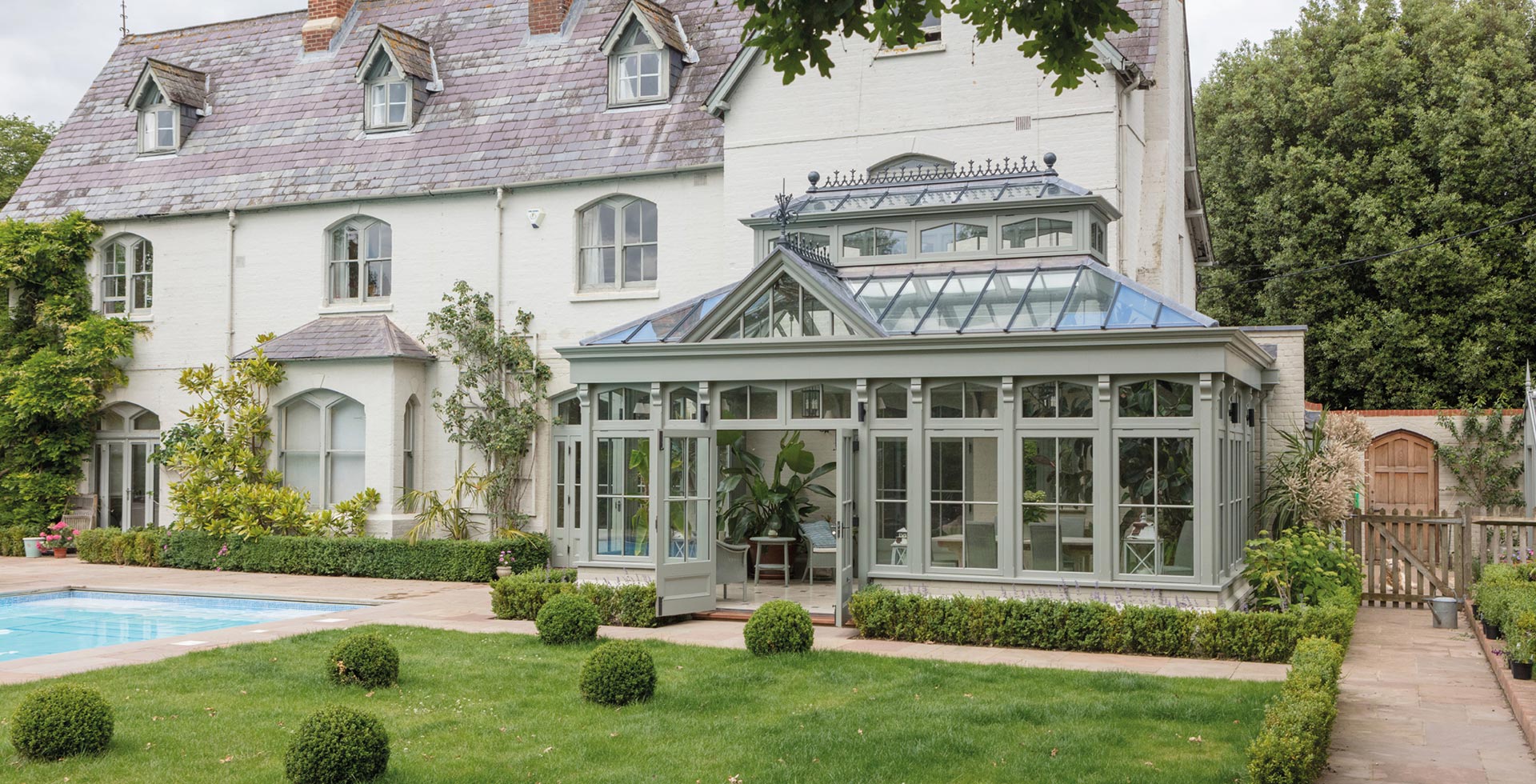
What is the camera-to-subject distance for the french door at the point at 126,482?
75.2ft

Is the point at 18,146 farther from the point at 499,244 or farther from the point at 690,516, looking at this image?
the point at 690,516

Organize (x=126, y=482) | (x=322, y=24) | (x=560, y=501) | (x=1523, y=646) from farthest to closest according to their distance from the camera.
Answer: (x=322, y=24), (x=126, y=482), (x=560, y=501), (x=1523, y=646)

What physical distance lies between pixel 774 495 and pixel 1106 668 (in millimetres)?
5548

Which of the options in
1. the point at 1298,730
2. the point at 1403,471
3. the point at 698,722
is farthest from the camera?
the point at 1403,471

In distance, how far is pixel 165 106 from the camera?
23.6 m

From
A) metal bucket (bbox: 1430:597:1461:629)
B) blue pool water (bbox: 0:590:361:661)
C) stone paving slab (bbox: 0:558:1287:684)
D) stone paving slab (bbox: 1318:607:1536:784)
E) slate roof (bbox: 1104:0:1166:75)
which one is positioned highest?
slate roof (bbox: 1104:0:1166:75)

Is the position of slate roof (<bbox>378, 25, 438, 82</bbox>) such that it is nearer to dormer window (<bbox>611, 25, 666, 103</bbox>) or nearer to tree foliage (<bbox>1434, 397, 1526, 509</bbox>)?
dormer window (<bbox>611, 25, 666, 103</bbox>)

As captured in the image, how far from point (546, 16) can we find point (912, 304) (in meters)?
11.3

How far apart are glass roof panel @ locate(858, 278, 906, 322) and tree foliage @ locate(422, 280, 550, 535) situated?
7.03 m

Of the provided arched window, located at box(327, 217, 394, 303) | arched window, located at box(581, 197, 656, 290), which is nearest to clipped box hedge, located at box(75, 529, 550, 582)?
arched window, located at box(581, 197, 656, 290)

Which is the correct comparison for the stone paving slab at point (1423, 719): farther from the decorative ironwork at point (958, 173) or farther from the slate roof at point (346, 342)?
the slate roof at point (346, 342)

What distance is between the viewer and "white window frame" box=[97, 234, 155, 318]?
75.9 ft

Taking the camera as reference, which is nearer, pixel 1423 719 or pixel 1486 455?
pixel 1423 719

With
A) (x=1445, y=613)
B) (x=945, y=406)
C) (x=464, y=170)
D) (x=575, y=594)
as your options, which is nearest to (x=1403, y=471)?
(x=1445, y=613)
